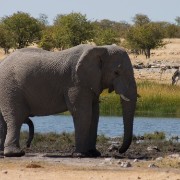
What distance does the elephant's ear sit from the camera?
1934 cm

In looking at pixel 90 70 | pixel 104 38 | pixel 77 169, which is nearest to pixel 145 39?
pixel 104 38

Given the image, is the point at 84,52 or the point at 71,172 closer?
the point at 71,172

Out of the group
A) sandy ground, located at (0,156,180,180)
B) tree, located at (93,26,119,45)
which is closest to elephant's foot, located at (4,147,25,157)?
sandy ground, located at (0,156,180,180)

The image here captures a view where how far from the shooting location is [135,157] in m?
19.1

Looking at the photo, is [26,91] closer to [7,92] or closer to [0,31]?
[7,92]

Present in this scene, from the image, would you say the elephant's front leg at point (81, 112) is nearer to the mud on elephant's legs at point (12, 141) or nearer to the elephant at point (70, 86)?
the elephant at point (70, 86)

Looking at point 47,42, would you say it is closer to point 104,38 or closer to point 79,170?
point 104,38

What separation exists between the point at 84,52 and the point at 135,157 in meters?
2.57

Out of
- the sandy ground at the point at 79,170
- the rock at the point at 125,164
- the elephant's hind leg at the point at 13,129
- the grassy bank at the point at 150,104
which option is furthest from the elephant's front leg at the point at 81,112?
the grassy bank at the point at 150,104

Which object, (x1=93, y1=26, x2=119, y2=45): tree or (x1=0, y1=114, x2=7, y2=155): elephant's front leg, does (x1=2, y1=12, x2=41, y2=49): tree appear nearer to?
(x1=93, y1=26, x2=119, y2=45): tree

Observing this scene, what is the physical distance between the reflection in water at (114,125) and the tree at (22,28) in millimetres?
45329

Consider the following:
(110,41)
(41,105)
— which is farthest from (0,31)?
(41,105)

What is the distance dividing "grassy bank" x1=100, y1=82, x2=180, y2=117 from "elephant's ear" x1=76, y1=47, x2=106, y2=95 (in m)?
20.8

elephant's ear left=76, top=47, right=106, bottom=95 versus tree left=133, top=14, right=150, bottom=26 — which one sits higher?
tree left=133, top=14, right=150, bottom=26
